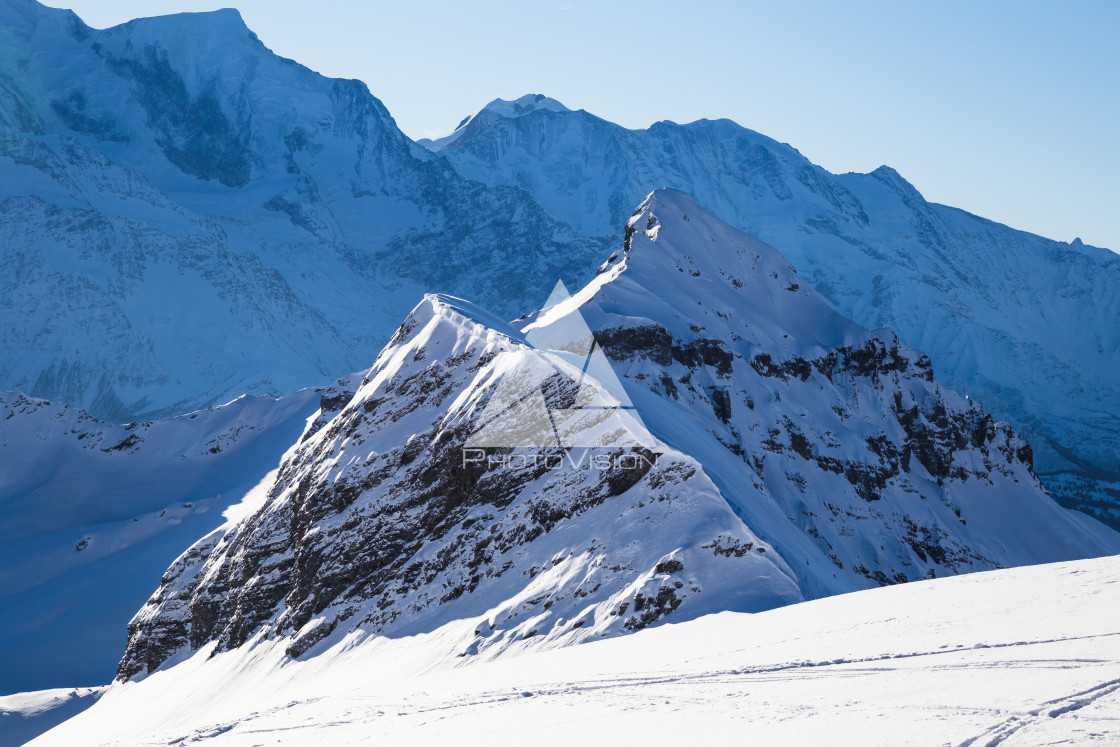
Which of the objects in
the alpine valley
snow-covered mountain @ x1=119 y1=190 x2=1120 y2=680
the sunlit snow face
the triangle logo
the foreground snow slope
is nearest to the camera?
the foreground snow slope

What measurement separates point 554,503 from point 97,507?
12191 cm

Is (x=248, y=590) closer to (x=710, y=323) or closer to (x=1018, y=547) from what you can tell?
(x=710, y=323)

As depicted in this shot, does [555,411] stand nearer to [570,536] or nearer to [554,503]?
[554,503]

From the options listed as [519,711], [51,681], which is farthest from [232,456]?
[519,711]

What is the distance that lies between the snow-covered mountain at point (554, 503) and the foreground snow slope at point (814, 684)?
23.0 feet

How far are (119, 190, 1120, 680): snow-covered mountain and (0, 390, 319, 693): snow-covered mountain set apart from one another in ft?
107

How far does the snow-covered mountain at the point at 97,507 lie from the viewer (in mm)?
110688

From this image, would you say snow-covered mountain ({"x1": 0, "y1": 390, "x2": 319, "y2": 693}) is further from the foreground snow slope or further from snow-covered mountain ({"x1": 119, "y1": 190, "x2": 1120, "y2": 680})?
the foreground snow slope

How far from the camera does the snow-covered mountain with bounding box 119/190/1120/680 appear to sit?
43312 mm

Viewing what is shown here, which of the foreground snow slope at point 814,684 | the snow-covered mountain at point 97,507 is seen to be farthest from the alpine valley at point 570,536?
the snow-covered mountain at point 97,507

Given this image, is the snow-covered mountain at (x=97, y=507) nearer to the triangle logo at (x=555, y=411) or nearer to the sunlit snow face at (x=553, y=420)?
the sunlit snow face at (x=553, y=420)

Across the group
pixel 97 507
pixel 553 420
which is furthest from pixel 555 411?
pixel 97 507

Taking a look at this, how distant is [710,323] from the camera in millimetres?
124125

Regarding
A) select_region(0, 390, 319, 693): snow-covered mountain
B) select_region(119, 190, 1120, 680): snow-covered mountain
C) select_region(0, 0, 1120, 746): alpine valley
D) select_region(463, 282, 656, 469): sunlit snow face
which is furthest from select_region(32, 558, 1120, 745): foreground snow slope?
select_region(0, 390, 319, 693): snow-covered mountain
